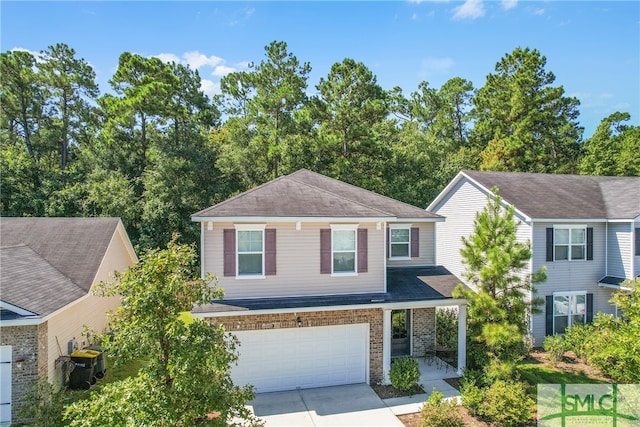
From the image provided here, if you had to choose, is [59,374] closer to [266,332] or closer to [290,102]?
[266,332]

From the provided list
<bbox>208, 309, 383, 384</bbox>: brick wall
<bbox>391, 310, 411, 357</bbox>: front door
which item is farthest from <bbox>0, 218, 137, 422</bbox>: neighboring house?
<bbox>391, 310, 411, 357</bbox>: front door

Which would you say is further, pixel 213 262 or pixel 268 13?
pixel 268 13

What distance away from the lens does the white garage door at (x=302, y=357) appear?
11539mm

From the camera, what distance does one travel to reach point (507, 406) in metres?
9.64

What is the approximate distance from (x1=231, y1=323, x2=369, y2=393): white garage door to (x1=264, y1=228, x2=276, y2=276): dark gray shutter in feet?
6.07

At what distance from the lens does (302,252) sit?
1212cm

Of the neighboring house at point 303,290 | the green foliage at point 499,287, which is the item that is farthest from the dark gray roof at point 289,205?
the green foliage at point 499,287

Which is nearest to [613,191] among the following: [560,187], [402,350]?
[560,187]

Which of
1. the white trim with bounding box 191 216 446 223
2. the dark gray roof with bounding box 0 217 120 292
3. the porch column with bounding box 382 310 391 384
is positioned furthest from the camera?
the dark gray roof with bounding box 0 217 120 292

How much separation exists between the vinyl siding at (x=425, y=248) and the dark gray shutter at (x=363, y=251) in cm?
369

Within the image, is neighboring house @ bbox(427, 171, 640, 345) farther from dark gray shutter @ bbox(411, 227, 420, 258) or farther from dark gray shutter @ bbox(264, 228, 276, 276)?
dark gray shutter @ bbox(264, 228, 276, 276)

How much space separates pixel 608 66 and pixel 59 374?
27934mm

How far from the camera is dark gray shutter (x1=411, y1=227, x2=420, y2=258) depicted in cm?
1586

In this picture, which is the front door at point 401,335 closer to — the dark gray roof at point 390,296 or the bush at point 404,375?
the dark gray roof at point 390,296
